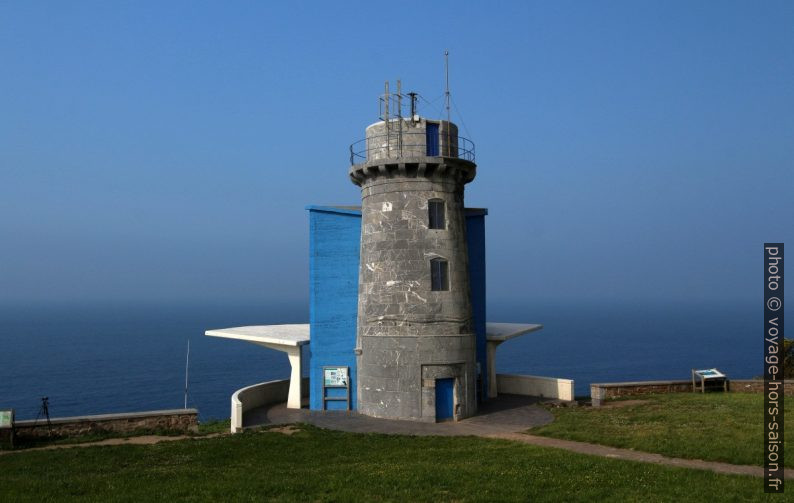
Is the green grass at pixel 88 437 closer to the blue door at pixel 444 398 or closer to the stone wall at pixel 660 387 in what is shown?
the blue door at pixel 444 398

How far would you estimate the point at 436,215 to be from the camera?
27.2 meters

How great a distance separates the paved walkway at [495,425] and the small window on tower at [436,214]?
8.53 m

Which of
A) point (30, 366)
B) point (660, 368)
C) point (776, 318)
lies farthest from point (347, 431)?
point (30, 366)

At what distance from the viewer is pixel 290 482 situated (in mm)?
14281

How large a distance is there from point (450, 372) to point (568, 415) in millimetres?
5190

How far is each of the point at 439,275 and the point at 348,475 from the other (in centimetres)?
1307

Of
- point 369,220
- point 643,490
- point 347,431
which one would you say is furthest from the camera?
point 369,220

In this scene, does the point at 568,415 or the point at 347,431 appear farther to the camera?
the point at 568,415

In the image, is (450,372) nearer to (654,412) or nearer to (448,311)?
(448,311)

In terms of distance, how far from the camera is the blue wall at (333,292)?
29016 mm

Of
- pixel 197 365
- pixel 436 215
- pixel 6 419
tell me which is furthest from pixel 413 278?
pixel 197 365

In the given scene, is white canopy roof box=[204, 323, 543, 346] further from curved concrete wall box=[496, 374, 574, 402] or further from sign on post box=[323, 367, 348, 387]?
curved concrete wall box=[496, 374, 574, 402]

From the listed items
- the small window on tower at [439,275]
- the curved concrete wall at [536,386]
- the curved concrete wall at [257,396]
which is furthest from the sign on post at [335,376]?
the curved concrete wall at [536,386]

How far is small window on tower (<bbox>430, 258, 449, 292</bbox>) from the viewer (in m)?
26.7
